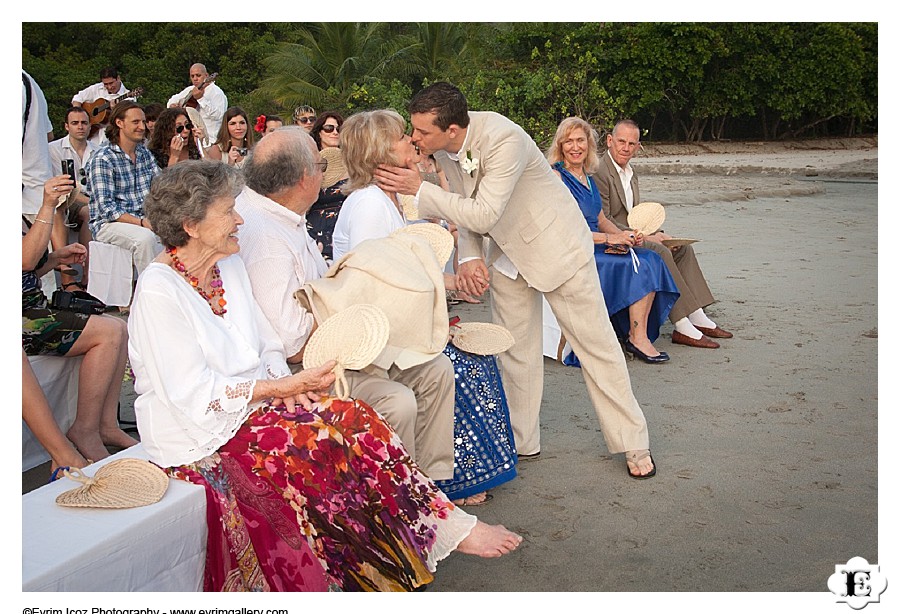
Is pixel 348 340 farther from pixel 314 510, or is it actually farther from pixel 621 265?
pixel 621 265

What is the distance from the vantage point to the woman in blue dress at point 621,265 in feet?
19.0

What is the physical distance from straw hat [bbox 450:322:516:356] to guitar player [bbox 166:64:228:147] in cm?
775

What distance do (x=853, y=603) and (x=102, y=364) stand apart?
3.00 m

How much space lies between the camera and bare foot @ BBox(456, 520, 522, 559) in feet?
9.21

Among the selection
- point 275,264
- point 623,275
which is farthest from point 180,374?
point 623,275

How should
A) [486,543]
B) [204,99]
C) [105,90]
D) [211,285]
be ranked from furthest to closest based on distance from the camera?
[204,99] → [105,90] → [211,285] → [486,543]

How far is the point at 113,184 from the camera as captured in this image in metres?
6.07


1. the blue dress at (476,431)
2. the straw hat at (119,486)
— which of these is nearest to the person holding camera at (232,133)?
the blue dress at (476,431)

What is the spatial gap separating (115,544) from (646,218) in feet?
14.8

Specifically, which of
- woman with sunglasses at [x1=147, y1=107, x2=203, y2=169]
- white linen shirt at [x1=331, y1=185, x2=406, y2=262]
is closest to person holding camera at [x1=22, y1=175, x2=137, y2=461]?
white linen shirt at [x1=331, y1=185, x2=406, y2=262]

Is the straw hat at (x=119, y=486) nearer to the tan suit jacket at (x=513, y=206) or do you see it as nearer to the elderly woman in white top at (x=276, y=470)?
the elderly woman in white top at (x=276, y=470)

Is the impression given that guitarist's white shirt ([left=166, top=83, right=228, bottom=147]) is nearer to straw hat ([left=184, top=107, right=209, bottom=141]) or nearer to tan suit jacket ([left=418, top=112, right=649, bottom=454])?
straw hat ([left=184, top=107, right=209, bottom=141])

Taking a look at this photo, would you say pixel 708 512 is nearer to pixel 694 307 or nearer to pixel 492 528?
pixel 492 528

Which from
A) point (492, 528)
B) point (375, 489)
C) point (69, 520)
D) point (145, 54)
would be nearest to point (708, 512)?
point (492, 528)
